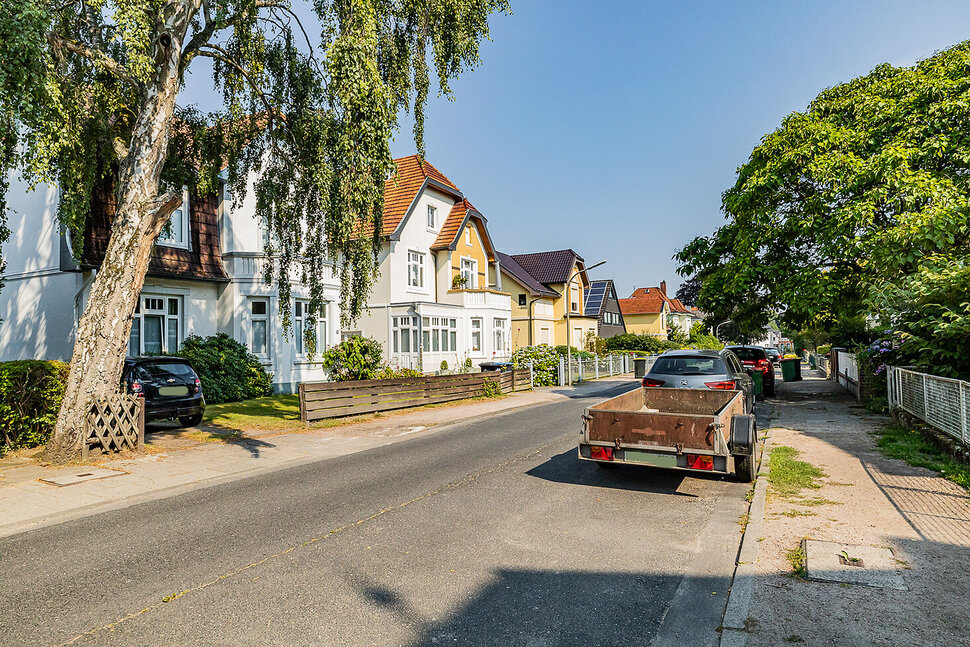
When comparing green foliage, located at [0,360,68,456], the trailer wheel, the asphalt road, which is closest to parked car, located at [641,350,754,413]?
the asphalt road


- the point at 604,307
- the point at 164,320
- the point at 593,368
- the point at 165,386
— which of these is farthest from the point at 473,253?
the point at 604,307

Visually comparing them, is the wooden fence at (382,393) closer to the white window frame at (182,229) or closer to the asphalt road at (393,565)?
the asphalt road at (393,565)

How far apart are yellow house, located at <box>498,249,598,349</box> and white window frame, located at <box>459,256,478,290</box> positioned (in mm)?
6480

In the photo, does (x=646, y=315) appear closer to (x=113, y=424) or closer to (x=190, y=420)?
(x=190, y=420)

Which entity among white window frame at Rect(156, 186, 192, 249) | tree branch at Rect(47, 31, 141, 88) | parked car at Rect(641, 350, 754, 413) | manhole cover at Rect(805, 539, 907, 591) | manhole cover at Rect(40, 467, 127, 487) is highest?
tree branch at Rect(47, 31, 141, 88)

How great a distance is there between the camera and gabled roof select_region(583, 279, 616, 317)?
179 feet

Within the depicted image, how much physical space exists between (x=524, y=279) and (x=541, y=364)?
17.6 meters

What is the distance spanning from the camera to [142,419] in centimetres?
1065

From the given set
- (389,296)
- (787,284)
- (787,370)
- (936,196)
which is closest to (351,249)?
(787,284)

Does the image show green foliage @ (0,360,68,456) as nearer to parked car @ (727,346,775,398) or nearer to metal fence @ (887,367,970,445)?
metal fence @ (887,367,970,445)

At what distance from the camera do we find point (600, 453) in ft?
25.0

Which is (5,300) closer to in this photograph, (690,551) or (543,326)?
(690,551)

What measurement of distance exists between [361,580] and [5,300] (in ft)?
65.4

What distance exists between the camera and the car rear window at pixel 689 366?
1116cm
